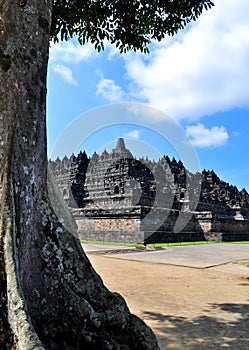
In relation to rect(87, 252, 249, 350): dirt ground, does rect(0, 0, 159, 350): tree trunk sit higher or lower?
higher

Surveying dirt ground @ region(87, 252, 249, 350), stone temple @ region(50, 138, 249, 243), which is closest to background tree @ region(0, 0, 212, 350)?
dirt ground @ region(87, 252, 249, 350)

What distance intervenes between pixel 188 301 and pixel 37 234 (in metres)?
3.53

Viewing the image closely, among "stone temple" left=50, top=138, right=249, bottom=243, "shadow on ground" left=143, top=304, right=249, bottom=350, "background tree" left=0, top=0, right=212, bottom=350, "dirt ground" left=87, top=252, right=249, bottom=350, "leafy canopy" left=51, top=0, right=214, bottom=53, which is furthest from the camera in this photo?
"stone temple" left=50, top=138, right=249, bottom=243

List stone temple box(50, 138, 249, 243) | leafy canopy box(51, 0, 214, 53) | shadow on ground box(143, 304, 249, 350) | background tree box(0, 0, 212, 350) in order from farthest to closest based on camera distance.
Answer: stone temple box(50, 138, 249, 243) < leafy canopy box(51, 0, 214, 53) < shadow on ground box(143, 304, 249, 350) < background tree box(0, 0, 212, 350)

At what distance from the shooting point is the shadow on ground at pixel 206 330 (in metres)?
3.24

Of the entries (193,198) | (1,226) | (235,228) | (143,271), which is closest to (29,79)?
(1,226)

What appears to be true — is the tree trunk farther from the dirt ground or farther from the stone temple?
the stone temple

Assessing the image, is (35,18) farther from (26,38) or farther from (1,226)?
(1,226)

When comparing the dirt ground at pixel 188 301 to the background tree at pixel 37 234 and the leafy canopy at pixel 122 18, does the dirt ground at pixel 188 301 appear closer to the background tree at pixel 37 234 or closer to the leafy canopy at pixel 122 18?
the background tree at pixel 37 234

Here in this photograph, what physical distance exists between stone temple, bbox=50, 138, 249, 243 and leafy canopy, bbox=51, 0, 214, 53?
1204cm

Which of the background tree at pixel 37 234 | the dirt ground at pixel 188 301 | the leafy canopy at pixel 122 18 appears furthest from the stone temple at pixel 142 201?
the background tree at pixel 37 234

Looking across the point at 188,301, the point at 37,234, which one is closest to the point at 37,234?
the point at 37,234

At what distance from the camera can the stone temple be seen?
1773cm

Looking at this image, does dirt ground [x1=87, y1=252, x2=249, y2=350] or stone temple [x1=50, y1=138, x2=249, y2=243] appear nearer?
dirt ground [x1=87, y1=252, x2=249, y2=350]
